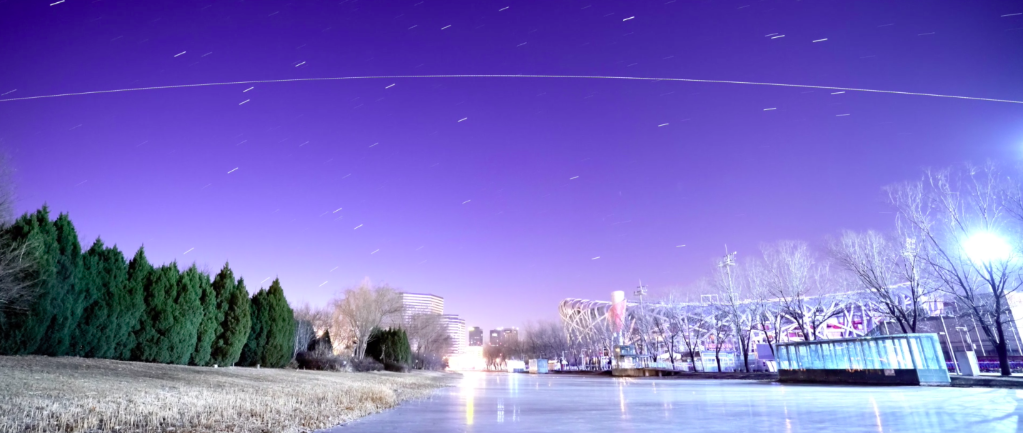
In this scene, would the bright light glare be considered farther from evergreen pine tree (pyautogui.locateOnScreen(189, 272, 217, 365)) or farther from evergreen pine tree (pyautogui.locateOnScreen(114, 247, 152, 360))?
evergreen pine tree (pyautogui.locateOnScreen(114, 247, 152, 360))

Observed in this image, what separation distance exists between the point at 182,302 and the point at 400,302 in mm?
38899

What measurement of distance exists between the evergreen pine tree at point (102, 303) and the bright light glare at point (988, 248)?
38211 millimetres

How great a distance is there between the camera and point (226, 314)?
98.4 feet

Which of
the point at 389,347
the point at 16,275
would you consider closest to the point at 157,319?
the point at 16,275

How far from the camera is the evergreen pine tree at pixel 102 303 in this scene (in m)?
A: 20.7

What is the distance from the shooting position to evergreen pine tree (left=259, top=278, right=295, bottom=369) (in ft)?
109

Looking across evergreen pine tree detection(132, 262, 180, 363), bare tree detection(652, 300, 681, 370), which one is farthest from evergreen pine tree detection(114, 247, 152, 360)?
bare tree detection(652, 300, 681, 370)

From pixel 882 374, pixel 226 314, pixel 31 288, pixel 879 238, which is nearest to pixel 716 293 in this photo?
pixel 879 238

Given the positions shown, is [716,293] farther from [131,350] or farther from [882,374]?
[131,350]

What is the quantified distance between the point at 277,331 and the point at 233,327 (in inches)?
177

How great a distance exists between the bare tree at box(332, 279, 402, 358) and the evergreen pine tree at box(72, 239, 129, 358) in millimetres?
26735

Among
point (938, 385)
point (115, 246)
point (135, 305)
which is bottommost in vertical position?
point (938, 385)

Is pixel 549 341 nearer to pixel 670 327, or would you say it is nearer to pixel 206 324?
pixel 670 327

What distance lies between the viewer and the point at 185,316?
83.3 feet
